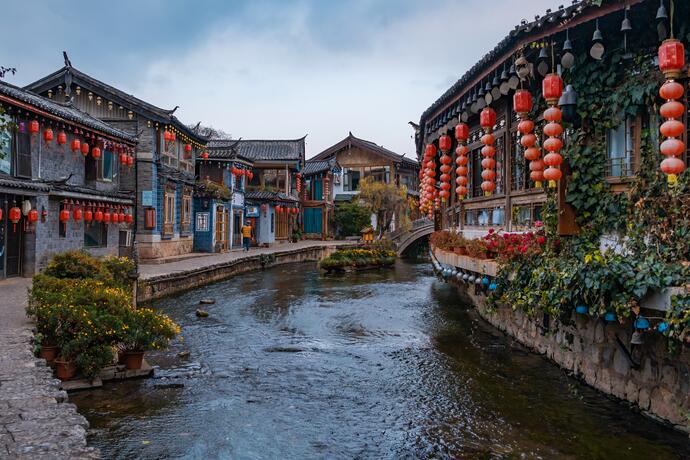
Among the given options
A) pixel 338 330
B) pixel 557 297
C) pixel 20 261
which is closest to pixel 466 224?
pixel 338 330

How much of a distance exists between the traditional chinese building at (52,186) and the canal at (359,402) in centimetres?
620

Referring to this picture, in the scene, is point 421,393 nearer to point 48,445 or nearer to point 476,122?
point 48,445

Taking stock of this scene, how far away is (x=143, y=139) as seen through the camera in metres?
23.8

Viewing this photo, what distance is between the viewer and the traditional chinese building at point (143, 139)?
75.7 ft

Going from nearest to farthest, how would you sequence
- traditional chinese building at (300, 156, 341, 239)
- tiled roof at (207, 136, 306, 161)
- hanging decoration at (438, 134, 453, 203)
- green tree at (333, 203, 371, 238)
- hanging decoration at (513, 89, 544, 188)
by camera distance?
1. hanging decoration at (513, 89, 544, 188)
2. hanging decoration at (438, 134, 453, 203)
3. tiled roof at (207, 136, 306, 161)
4. green tree at (333, 203, 371, 238)
5. traditional chinese building at (300, 156, 341, 239)

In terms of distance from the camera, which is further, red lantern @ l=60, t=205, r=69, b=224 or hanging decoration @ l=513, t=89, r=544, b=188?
red lantern @ l=60, t=205, r=69, b=224

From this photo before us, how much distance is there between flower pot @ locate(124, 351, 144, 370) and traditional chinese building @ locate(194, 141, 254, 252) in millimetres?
20321

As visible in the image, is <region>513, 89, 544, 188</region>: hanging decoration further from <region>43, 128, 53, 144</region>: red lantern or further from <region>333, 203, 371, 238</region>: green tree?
<region>333, 203, 371, 238</region>: green tree

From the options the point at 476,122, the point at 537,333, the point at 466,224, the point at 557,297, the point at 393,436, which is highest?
the point at 476,122

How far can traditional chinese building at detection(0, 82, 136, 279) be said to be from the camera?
50.4 ft

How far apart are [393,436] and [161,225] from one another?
19379 mm

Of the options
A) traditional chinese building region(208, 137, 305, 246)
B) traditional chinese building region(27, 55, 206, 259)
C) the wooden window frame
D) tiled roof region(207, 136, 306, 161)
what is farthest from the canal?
tiled roof region(207, 136, 306, 161)

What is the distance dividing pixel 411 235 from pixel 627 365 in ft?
94.1

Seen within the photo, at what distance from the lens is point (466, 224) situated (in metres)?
14.7
